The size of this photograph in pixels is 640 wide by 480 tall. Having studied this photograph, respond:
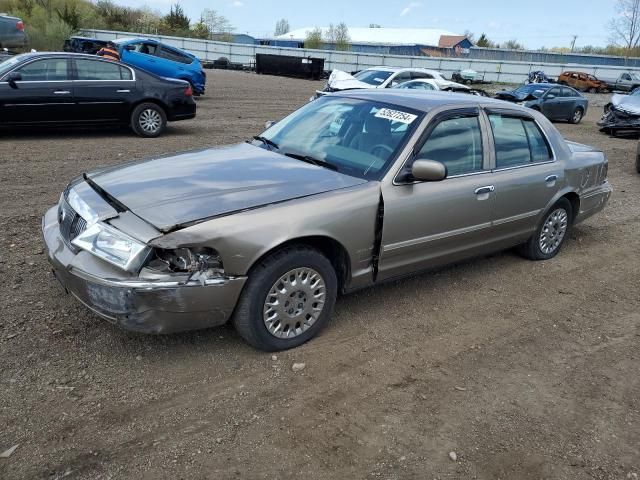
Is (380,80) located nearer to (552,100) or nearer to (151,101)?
(552,100)

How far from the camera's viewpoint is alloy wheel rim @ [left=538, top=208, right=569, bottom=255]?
5.44 m

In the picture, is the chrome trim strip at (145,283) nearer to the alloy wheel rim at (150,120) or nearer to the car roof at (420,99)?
the car roof at (420,99)

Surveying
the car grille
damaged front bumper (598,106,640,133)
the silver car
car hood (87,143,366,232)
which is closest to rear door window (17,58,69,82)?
the silver car

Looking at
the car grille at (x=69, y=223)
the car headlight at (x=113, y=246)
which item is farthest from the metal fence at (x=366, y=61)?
the car headlight at (x=113, y=246)

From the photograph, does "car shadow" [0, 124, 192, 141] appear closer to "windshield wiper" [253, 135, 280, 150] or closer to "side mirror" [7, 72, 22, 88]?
"side mirror" [7, 72, 22, 88]

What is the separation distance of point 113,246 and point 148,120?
8023mm

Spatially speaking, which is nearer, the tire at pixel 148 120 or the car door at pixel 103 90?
the car door at pixel 103 90

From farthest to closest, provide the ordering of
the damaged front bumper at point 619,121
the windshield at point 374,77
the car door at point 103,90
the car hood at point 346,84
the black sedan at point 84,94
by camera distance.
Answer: the windshield at point 374,77 < the car hood at point 346,84 < the damaged front bumper at point 619,121 < the car door at point 103,90 < the black sedan at point 84,94

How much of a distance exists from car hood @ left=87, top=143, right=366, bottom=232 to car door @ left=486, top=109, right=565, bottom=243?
1.53 metres

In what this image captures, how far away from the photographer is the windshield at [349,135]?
4.02 m

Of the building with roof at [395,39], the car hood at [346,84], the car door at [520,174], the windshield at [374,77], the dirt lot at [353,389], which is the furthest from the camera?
the building with roof at [395,39]

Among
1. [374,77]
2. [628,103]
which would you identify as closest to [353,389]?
[374,77]

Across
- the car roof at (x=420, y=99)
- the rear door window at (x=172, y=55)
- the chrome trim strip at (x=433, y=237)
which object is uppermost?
the rear door window at (x=172, y=55)

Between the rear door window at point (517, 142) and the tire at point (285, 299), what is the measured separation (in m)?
1.99
